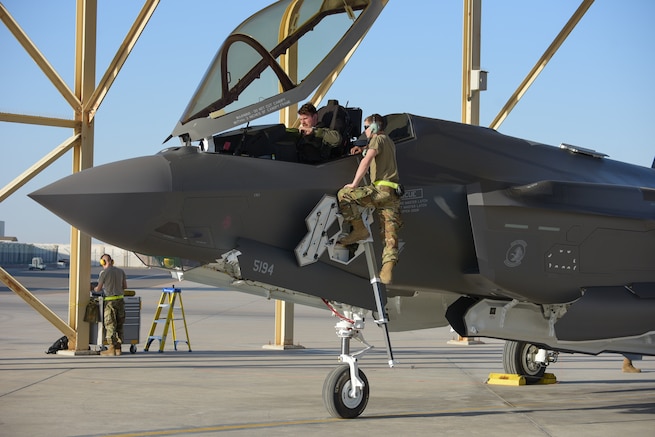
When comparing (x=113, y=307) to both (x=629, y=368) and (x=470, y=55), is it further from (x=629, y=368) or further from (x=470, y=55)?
(x=470, y=55)

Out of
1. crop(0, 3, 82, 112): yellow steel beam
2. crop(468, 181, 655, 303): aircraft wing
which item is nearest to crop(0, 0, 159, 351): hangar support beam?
crop(0, 3, 82, 112): yellow steel beam

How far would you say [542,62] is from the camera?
59.3 feet

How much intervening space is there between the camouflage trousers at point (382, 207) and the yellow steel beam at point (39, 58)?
7.64 meters

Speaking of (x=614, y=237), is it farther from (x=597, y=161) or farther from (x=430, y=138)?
(x=430, y=138)

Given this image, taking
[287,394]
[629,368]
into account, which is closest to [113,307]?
[287,394]

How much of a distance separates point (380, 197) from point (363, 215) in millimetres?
263

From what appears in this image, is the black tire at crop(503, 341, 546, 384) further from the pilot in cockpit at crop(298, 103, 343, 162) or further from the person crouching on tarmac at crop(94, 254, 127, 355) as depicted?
the person crouching on tarmac at crop(94, 254, 127, 355)

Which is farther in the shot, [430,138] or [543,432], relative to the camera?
[430,138]

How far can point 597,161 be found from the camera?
1065cm

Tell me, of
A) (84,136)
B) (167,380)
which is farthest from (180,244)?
(84,136)

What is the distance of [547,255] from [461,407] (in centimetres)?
186

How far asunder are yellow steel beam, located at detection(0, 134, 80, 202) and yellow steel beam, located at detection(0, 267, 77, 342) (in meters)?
1.15

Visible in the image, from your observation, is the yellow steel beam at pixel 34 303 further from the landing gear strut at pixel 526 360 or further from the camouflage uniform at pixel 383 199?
the camouflage uniform at pixel 383 199

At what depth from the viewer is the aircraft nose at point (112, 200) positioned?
7402 millimetres
